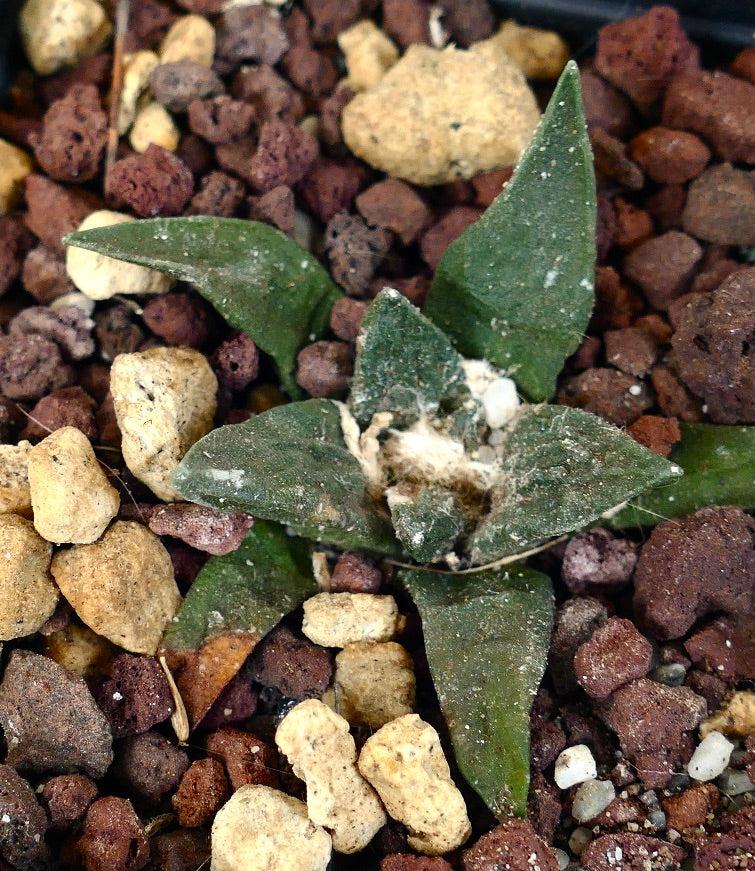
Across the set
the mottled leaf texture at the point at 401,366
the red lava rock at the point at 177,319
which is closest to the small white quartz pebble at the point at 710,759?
the mottled leaf texture at the point at 401,366

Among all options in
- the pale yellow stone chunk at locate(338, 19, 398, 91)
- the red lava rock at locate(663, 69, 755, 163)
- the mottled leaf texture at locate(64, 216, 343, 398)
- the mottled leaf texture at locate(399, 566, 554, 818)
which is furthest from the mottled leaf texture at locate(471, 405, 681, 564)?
the pale yellow stone chunk at locate(338, 19, 398, 91)

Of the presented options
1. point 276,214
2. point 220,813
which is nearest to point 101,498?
point 220,813

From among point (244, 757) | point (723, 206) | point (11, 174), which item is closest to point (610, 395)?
point (723, 206)

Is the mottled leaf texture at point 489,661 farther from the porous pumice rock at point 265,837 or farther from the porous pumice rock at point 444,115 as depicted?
the porous pumice rock at point 444,115

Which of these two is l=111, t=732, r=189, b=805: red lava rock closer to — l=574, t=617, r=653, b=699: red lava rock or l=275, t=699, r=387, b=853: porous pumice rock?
l=275, t=699, r=387, b=853: porous pumice rock

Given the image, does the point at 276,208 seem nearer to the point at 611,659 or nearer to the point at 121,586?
the point at 121,586

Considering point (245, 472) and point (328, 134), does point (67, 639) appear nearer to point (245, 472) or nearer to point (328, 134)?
point (245, 472)
